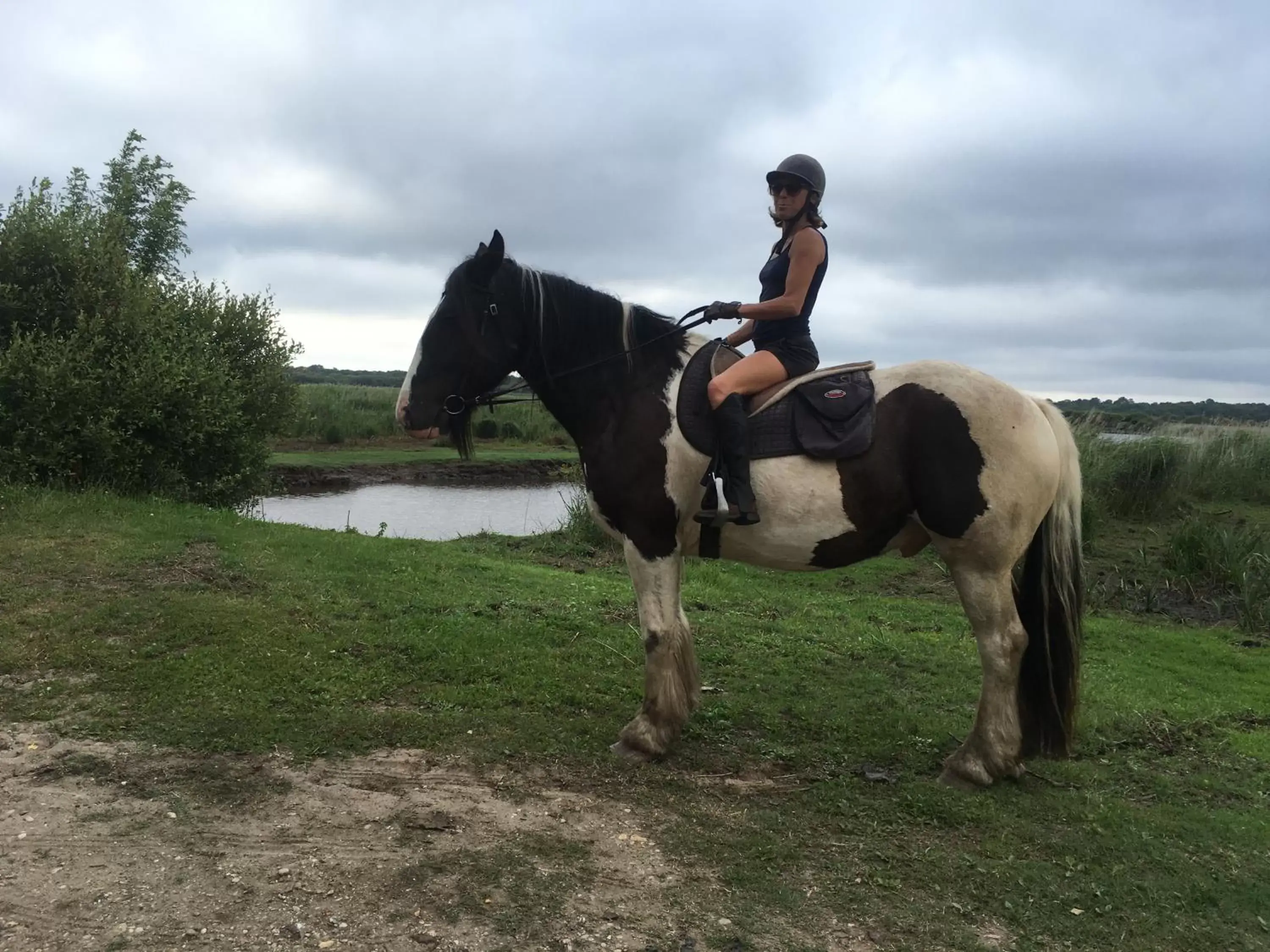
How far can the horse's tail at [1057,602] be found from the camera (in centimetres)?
407

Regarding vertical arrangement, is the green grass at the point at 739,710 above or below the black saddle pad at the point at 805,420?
below

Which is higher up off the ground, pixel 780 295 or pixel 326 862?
pixel 780 295

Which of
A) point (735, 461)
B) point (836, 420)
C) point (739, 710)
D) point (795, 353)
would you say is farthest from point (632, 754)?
point (795, 353)

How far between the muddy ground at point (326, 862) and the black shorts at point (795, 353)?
2.25m

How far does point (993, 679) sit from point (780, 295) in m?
2.21

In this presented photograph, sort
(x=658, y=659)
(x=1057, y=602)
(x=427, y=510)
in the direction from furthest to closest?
(x=427, y=510)
(x=658, y=659)
(x=1057, y=602)

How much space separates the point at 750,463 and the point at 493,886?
7.03 ft

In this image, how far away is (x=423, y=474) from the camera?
78.1 feet

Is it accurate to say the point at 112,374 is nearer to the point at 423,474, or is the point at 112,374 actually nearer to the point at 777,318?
the point at 777,318

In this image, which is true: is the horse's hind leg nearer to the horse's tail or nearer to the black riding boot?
the horse's tail

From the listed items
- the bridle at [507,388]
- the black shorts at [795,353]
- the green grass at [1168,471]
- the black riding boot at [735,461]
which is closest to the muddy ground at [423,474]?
the green grass at [1168,471]

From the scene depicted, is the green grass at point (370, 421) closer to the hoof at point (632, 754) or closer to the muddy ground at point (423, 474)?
the muddy ground at point (423, 474)

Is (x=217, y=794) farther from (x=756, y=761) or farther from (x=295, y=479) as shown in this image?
(x=295, y=479)

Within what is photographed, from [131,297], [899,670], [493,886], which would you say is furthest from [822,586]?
[131,297]
